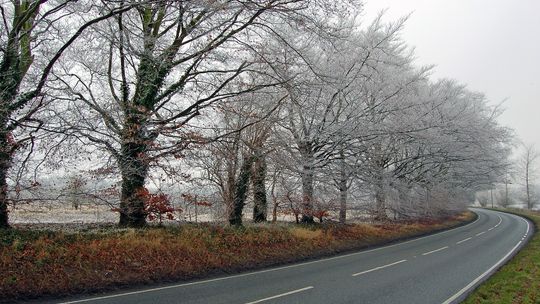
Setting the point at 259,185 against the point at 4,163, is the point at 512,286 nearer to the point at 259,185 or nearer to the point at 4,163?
the point at 259,185

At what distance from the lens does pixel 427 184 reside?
31156mm

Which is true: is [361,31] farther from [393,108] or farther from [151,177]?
[151,177]

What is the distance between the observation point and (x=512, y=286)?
10055mm

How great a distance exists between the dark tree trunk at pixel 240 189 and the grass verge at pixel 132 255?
198 cm

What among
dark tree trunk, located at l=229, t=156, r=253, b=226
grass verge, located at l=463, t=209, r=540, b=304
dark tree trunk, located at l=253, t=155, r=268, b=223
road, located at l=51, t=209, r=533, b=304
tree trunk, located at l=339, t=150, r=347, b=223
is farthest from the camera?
tree trunk, located at l=339, t=150, r=347, b=223

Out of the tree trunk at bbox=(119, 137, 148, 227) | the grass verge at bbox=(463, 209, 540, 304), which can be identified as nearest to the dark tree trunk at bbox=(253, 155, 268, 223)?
the tree trunk at bbox=(119, 137, 148, 227)

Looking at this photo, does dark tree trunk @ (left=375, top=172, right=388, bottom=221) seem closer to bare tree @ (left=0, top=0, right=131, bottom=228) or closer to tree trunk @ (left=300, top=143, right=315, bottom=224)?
tree trunk @ (left=300, top=143, right=315, bottom=224)

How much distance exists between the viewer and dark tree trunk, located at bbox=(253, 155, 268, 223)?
1889cm

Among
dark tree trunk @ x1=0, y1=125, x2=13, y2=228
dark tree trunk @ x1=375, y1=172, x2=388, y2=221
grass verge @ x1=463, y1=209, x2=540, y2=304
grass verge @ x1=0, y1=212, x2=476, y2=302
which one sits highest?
dark tree trunk @ x1=0, y1=125, x2=13, y2=228

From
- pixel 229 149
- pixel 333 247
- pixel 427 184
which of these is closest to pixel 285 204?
pixel 333 247

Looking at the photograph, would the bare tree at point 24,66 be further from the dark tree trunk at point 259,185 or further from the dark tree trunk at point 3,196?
the dark tree trunk at point 259,185

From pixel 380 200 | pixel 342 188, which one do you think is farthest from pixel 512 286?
pixel 380 200

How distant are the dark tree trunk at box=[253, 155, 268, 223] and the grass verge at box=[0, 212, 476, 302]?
9.01 feet

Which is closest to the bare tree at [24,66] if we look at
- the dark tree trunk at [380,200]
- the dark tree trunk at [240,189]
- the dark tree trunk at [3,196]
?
the dark tree trunk at [3,196]
